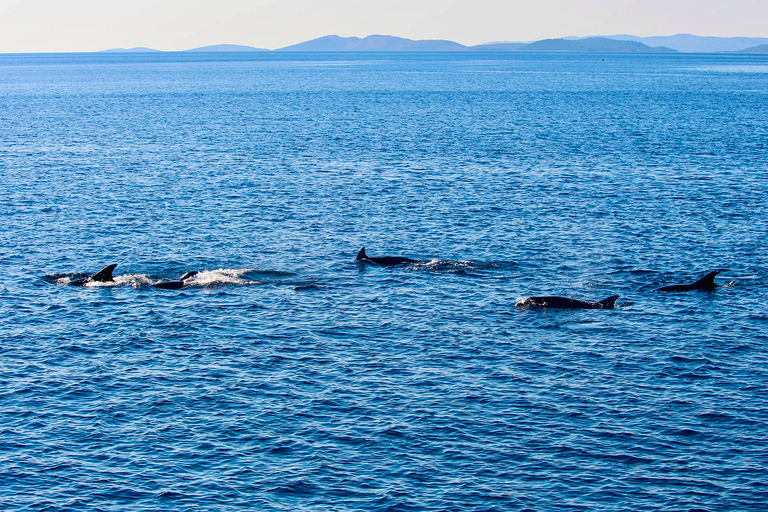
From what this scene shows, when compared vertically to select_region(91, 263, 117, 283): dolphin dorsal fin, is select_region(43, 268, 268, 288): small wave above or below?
below

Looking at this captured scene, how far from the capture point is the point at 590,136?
411ft

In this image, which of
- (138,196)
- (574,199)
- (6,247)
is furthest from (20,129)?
(574,199)

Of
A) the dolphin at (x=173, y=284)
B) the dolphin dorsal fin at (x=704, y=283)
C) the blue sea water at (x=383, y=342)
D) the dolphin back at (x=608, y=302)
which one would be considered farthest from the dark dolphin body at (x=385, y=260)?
the dolphin dorsal fin at (x=704, y=283)

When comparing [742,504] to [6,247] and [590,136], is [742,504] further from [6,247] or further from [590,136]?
[590,136]

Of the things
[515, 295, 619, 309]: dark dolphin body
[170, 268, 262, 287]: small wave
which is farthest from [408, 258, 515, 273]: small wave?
[170, 268, 262, 287]: small wave

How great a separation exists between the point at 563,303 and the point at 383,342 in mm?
10755

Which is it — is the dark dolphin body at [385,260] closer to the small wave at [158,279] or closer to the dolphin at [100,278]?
the small wave at [158,279]

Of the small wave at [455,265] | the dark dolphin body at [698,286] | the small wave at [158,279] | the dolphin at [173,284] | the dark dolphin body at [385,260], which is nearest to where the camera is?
the dark dolphin body at [698,286]

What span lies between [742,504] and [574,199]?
2024 inches

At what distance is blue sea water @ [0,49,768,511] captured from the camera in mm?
30859

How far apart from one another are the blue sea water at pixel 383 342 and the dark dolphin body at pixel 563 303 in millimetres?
1026

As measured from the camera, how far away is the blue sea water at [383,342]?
101 ft

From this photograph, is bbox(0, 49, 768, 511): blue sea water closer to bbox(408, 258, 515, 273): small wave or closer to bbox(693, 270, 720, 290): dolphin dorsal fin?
bbox(408, 258, 515, 273): small wave

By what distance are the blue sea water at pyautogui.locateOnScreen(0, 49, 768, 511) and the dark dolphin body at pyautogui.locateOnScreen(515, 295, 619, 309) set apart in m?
1.03
